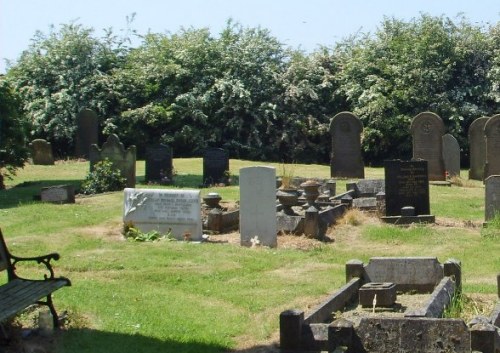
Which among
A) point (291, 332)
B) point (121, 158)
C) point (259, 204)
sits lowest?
point (291, 332)

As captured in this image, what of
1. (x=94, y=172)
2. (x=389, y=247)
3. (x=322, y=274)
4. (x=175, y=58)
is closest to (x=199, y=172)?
(x=94, y=172)

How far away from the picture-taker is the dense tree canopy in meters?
35.5

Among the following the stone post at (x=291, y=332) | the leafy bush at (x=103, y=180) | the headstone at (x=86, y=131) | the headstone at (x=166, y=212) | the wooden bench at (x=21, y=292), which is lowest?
the stone post at (x=291, y=332)

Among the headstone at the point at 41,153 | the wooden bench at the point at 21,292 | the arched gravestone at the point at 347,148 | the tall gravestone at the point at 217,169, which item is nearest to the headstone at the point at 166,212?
the wooden bench at the point at 21,292

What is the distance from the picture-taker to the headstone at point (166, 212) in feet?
53.7

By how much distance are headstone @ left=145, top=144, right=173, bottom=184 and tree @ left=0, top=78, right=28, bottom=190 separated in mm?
3078

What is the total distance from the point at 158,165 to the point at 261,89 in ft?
41.7

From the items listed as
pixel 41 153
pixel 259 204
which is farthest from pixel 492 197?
pixel 41 153

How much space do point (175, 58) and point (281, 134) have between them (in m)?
5.23

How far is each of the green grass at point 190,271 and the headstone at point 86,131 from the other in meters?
12.1

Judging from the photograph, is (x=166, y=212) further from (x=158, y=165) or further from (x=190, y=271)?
(x=158, y=165)

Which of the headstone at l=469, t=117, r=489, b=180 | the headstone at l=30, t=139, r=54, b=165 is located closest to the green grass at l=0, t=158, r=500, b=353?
the headstone at l=469, t=117, r=489, b=180

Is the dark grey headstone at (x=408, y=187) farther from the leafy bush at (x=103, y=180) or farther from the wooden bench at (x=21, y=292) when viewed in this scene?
the wooden bench at (x=21, y=292)

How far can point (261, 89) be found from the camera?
1468 inches
